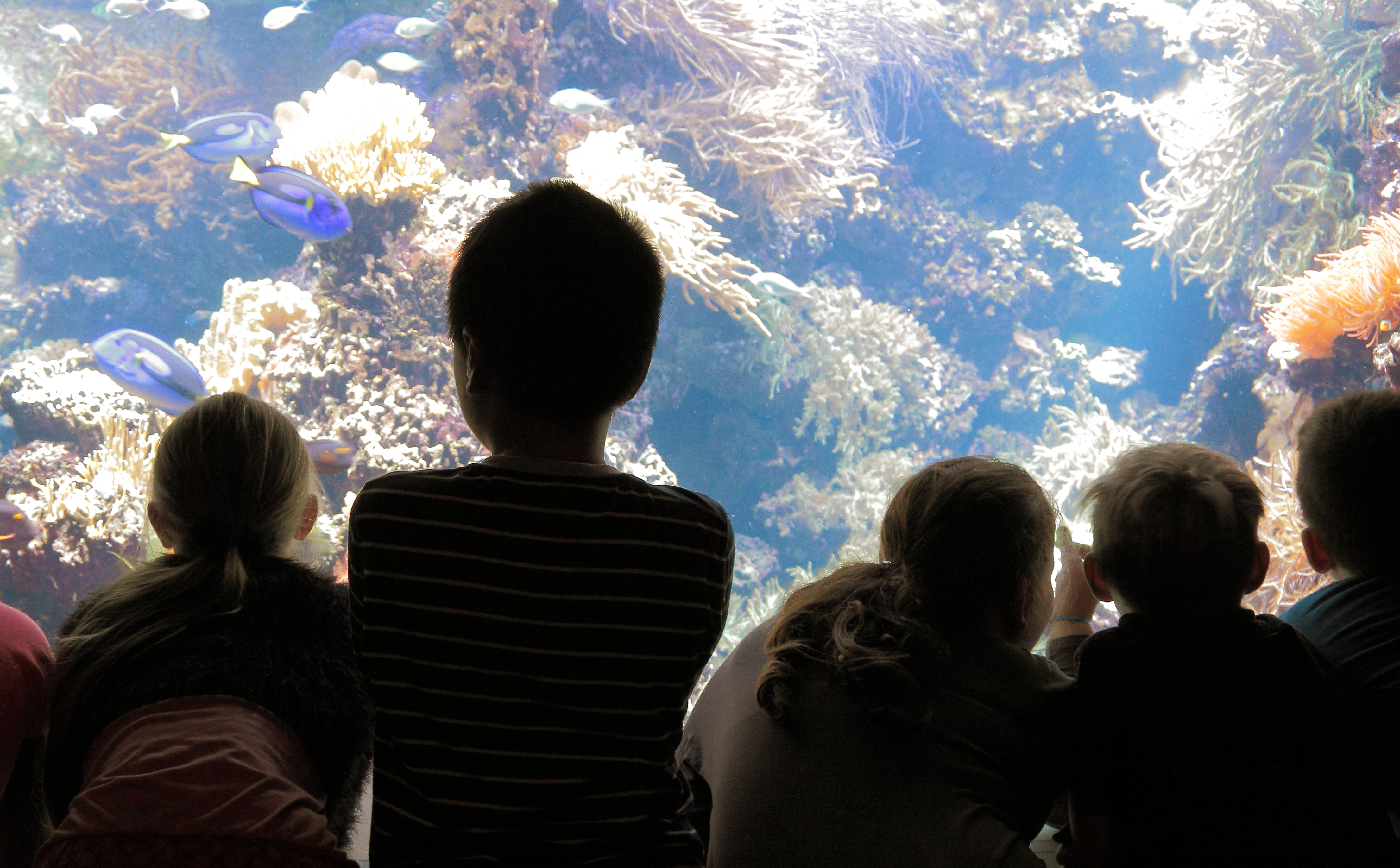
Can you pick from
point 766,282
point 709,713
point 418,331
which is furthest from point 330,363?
point 709,713

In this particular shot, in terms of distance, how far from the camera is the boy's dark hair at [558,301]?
926 mm

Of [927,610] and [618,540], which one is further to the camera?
[927,610]

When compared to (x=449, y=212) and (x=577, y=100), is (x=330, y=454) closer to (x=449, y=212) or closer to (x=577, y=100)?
(x=449, y=212)

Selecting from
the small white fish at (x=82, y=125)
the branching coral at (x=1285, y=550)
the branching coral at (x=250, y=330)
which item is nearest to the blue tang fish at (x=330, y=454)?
the branching coral at (x=250, y=330)

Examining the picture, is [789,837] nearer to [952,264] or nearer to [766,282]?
[766,282]

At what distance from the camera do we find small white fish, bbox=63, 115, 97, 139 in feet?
23.9

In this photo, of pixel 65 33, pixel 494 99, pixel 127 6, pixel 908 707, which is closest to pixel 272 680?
pixel 908 707

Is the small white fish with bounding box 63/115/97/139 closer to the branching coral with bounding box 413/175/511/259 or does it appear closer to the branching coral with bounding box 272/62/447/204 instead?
the branching coral with bounding box 272/62/447/204

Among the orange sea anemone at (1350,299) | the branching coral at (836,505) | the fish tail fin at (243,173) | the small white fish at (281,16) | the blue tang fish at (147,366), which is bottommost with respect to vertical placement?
the blue tang fish at (147,366)

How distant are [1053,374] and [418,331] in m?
7.94

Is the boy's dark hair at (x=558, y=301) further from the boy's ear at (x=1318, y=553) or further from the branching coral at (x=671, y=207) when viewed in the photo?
the branching coral at (x=671, y=207)

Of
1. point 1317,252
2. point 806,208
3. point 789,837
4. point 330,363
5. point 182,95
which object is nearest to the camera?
point 789,837

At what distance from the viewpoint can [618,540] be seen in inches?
35.5

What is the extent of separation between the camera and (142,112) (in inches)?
333
